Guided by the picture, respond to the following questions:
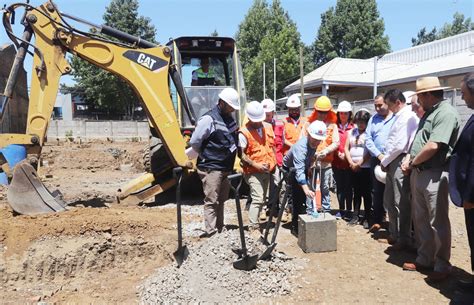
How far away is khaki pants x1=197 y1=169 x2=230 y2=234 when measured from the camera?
469cm

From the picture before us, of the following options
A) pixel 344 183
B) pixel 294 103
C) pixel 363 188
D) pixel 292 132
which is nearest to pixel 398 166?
pixel 363 188

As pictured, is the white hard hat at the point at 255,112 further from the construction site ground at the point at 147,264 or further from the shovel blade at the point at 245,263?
the shovel blade at the point at 245,263

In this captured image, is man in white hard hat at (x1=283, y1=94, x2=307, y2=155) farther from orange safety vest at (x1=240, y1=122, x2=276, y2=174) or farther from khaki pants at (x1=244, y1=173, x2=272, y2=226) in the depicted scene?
khaki pants at (x1=244, y1=173, x2=272, y2=226)

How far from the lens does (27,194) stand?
5.61m

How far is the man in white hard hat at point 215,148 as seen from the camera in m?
4.56

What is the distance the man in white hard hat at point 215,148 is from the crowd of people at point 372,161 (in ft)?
0.04

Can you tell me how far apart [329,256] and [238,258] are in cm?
134

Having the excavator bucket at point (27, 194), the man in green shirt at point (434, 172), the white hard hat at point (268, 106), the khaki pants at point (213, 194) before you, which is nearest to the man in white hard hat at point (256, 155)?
the khaki pants at point (213, 194)

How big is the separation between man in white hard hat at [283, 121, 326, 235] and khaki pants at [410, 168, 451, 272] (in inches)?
46.9

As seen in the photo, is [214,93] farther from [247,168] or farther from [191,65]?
[247,168]

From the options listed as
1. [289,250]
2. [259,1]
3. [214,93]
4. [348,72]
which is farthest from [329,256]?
[259,1]

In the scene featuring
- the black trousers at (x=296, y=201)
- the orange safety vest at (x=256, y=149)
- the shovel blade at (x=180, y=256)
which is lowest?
the shovel blade at (x=180, y=256)

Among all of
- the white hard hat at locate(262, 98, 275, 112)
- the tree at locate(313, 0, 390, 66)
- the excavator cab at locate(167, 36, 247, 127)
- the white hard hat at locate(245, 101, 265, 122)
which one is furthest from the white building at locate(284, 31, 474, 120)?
the tree at locate(313, 0, 390, 66)

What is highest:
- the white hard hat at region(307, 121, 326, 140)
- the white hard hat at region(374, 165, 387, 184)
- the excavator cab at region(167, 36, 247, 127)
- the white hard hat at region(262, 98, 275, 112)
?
the excavator cab at region(167, 36, 247, 127)
